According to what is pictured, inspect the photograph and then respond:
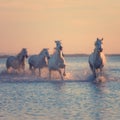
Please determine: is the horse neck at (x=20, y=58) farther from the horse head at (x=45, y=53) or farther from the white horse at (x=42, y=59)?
the horse head at (x=45, y=53)

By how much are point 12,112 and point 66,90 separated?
7.55 m

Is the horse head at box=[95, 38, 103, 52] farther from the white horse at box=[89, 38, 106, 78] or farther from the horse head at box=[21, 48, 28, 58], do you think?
the horse head at box=[21, 48, 28, 58]

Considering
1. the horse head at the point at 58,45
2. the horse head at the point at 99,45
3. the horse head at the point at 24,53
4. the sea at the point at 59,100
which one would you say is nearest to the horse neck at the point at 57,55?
the horse head at the point at 58,45

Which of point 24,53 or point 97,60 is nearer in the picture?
point 97,60

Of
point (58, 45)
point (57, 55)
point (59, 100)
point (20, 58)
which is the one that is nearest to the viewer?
point (59, 100)

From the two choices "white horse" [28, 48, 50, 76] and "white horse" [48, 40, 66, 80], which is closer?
"white horse" [48, 40, 66, 80]

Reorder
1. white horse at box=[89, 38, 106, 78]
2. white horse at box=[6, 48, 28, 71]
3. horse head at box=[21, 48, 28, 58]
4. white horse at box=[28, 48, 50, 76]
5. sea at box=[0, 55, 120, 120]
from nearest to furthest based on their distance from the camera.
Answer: sea at box=[0, 55, 120, 120] < white horse at box=[89, 38, 106, 78] < white horse at box=[28, 48, 50, 76] < horse head at box=[21, 48, 28, 58] < white horse at box=[6, 48, 28, 71]

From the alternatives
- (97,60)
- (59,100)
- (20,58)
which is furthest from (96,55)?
(59,100)

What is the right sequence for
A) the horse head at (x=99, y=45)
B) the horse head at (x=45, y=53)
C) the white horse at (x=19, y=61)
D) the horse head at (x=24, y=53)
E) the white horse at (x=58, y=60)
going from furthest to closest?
1. the white horse at (x=19, y=61)
2. the horse head at (x=24, y=53)
3. the horse head at (x=45, y=53)
4. the white horse at (x=58, y=60)
5. the horse head at (x=99, y=45)

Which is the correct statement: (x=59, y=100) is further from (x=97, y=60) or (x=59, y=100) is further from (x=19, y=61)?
(x=19, y=61)

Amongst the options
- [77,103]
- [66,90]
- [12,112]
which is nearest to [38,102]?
[77,103]

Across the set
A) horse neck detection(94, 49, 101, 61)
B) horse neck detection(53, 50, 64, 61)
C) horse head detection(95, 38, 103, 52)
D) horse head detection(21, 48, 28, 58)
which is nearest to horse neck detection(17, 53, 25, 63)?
horse head detection(21, 48, 28, 58)

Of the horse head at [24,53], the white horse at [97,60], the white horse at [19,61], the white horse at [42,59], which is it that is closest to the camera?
the white horse at [97,60]

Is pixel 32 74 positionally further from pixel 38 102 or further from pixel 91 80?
pixel 38 102
